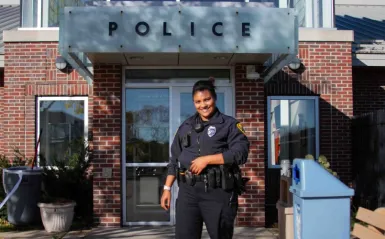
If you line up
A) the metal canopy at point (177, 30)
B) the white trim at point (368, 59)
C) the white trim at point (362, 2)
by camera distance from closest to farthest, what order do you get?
the metal canopy at point (177, 30)
the white trim at point (368, 59)
the white trim at point (362, 2)

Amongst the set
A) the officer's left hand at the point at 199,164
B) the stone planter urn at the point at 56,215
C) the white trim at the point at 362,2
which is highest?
the white trim at the point at 362,2

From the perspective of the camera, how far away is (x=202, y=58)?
7.32 metres

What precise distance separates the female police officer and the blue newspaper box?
0.82 meters

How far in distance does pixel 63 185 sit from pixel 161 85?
2.28 meters

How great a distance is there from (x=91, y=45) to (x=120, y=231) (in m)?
2.80

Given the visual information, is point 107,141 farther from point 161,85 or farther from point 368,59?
point 368,59

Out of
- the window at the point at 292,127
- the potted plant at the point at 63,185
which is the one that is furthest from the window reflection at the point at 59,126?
the window at the point at 292,127

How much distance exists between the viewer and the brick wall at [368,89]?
10.0 metres

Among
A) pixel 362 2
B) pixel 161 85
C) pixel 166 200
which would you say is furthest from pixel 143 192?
pixel 362 2

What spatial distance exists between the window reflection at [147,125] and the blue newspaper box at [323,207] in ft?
12.1

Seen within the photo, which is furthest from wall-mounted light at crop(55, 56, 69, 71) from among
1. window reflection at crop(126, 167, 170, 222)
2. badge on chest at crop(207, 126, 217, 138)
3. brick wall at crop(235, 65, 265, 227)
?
badge on chest at crop(207, 126, 217, 138)

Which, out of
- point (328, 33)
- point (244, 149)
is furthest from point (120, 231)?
point (328, 33)

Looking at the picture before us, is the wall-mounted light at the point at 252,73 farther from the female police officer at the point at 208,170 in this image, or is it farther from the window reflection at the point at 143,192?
the female police officer at the point at 208,170

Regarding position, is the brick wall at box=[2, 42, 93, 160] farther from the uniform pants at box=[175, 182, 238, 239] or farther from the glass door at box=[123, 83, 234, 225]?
the uniform pants at box=[175, 182, 238, 239]
